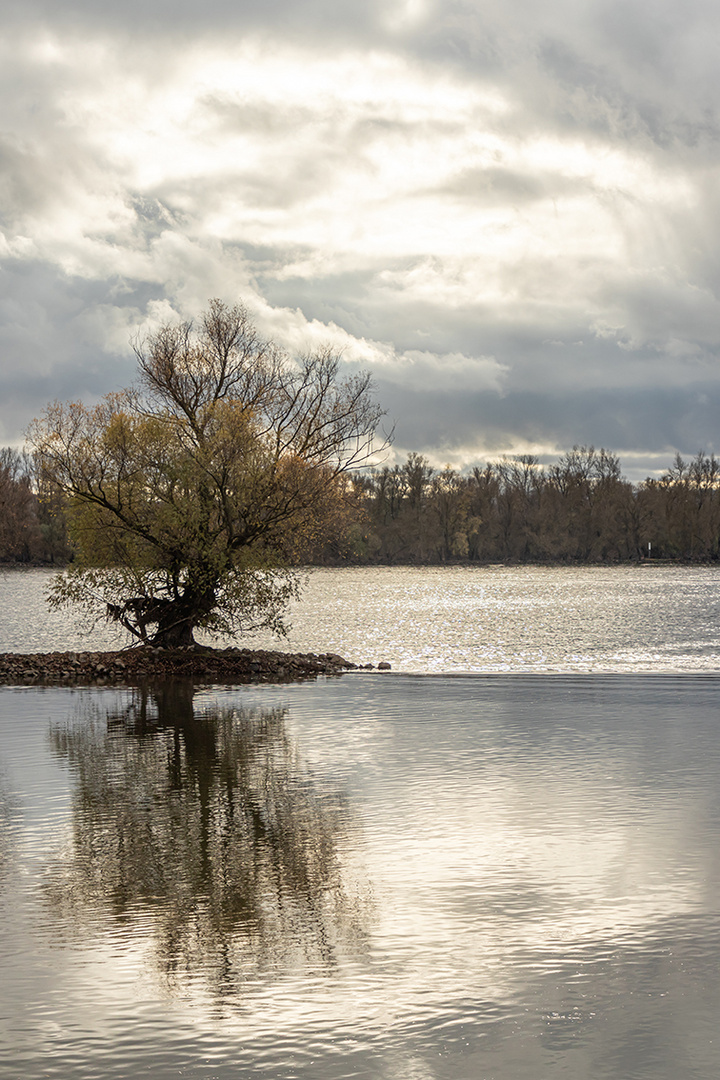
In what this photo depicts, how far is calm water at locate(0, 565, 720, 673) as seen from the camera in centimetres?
2970

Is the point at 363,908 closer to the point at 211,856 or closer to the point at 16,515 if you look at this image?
the point at 211,856

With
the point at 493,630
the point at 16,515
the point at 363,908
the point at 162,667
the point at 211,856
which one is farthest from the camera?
the point at 16,515

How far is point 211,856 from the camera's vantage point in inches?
352

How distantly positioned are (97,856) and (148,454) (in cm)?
1834

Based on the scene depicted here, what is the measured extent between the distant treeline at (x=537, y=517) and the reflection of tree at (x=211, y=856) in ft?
398

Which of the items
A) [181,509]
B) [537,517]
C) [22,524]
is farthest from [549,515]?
[181,509]

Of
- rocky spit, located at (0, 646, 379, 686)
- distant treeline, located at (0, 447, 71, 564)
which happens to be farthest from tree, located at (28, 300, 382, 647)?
distant treeline, located at (0, 447, 71, 564)

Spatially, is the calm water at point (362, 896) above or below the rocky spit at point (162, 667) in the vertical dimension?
below

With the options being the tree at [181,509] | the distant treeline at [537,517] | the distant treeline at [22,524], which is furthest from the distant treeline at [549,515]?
the tree at [181,509]

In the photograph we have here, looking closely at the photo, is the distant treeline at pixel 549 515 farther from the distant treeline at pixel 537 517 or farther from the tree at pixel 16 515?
the tree at pixel 16 515

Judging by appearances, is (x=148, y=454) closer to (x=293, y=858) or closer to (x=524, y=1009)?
(x=293, y=858)

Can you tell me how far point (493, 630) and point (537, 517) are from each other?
108 meters

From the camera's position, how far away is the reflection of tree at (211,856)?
690 cm

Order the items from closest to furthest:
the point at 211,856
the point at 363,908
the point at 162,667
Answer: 1. the point at 363,908
2. the point at 211,856
3. the point at 162,667
